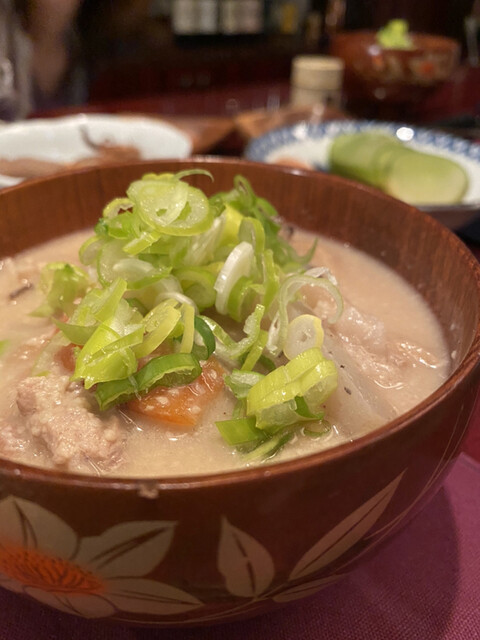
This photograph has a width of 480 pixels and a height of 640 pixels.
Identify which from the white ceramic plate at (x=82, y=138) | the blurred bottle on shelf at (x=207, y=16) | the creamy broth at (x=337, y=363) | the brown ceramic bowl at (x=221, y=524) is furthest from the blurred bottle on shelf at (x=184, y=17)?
the brown ceramic bowl at (x=221, y=524)

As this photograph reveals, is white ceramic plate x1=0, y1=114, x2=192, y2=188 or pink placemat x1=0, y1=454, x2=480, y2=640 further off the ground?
white ceramic plate x1=0, y1=114, x2=192, y2=188

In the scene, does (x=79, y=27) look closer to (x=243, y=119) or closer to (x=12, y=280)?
(x=243, y=119)

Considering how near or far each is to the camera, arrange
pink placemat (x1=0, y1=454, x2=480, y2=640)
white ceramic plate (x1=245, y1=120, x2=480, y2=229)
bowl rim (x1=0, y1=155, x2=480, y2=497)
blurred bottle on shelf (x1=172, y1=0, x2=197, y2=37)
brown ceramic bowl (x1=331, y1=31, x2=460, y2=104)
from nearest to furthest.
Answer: bowl rim (x1=0, y1=155, x2=480, y2=497)
pink placemat (x1=0, y1=454, x2=480, y2=640)
white ceramic plate (x1=245, y1=120, x2=480, y2=229)
brown ceramic bowl (x1=331, y1=31, x2=460, y2=104)
blurred bottle on shelf (x1=172, y1=0, x2=197, y2=37)

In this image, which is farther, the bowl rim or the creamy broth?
the creamy broth

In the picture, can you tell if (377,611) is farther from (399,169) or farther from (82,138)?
(82,138)

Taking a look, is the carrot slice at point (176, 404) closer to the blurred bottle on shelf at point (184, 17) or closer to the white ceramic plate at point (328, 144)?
the white ceramic plate at point (328, 144)

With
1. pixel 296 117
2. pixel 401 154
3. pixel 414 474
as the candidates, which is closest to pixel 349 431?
pixel 414 474

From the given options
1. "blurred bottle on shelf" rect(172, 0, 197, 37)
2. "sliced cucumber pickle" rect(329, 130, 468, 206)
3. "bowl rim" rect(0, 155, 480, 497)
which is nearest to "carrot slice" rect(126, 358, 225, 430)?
"bowl rim" rect(0, 155, 480, 497)

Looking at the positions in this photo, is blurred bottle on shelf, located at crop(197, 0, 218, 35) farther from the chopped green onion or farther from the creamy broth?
the chopped green onion
